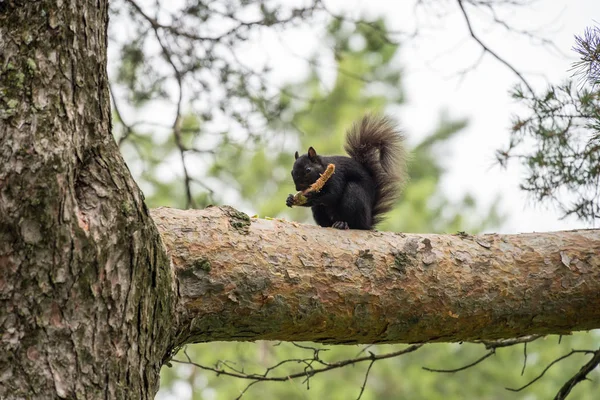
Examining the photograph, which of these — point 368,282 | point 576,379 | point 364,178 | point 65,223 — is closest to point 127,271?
point 65,223

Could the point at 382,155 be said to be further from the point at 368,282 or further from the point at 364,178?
the point at 368,282

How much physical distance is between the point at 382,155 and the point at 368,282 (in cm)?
132

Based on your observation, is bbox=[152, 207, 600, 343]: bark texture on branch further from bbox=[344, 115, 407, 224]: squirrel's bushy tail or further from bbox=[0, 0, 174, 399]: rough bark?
bbox=[344, 115, 407, 224]: squirrel's bushy tail

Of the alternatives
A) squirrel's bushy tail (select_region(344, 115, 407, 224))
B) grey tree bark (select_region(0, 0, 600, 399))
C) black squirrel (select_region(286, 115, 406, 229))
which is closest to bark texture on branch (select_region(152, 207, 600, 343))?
grey tree bark (select_region(0, 0, 600, 399))

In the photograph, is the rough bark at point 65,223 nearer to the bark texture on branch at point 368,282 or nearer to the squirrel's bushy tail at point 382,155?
the bark texture on branch at point 368,282

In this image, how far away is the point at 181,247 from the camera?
7.14 feet

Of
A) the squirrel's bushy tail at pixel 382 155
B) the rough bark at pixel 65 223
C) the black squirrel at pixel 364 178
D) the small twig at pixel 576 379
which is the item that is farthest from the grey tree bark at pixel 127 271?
the squirrel's bushy tail at pixel 382 155

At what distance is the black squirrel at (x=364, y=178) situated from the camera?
3367mm

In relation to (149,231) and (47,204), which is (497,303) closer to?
(149,231)

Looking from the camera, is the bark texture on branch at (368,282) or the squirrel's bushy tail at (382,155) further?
the squirrel's bushy tail at (382,155)

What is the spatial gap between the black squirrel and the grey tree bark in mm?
828

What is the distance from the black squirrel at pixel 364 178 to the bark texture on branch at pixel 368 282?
2.48 feet

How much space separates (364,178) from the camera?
3520 mm

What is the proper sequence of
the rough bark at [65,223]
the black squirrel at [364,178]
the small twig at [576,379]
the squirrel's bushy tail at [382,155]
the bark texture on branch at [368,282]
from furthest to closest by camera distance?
1. the squirrel's bushy tail at [382,155]
2. the black squirrel at [364,178]
3. the small twig at [576,379]
4. the bark texture on branch at [368,282]
5. the rough bark at [65,223]
